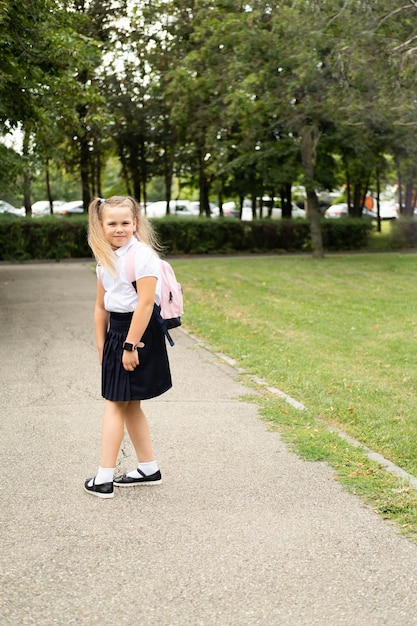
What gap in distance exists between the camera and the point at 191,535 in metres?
4.32

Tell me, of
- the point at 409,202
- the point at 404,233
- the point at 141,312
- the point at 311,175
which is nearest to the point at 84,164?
the point at 311,175

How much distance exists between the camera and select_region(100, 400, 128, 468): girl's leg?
500 cm

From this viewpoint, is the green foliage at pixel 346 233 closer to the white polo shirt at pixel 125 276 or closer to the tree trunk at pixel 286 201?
the tree trunk at pixel 286 201

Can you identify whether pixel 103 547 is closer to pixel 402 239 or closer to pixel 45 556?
pixel 45 556

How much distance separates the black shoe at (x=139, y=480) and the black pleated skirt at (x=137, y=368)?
531mm

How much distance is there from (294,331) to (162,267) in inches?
286

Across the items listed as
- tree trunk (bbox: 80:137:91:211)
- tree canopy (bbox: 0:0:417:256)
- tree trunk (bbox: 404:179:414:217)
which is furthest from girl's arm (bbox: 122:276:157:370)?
tree trunk (bbox: 404:179:414:217)

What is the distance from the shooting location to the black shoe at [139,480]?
5.17 metres

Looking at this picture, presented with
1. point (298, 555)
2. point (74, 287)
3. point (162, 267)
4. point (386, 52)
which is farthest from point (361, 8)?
point (298, 555)

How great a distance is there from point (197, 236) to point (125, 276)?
82.9 ft

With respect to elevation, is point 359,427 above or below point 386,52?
below

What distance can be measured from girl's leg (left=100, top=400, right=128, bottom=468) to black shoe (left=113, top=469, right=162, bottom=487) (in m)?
0.21

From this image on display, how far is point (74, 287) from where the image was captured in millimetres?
18938

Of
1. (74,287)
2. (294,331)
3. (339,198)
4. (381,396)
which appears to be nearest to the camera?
(381,396)
